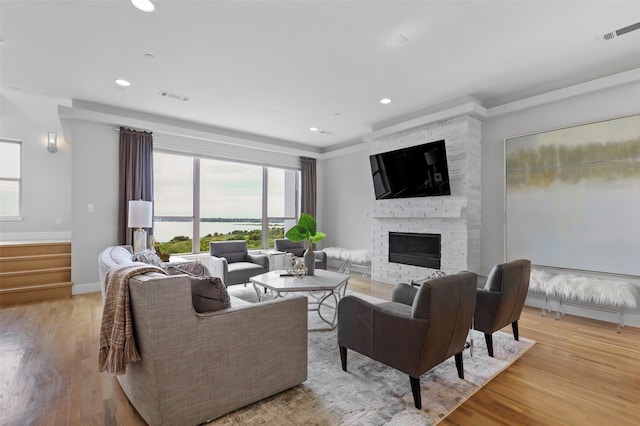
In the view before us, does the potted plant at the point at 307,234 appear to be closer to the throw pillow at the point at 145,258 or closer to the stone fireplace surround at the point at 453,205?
the throw pillow at the point at 145,258

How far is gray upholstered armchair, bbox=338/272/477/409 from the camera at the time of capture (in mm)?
1866

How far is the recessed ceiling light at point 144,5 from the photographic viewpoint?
7.93 ft

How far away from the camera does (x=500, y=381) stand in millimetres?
2289

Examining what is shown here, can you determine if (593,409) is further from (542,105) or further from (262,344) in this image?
(542,105)

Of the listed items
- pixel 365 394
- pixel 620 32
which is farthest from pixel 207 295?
pixel 620 32

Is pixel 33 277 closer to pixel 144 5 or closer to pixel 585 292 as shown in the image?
pixel 144 5

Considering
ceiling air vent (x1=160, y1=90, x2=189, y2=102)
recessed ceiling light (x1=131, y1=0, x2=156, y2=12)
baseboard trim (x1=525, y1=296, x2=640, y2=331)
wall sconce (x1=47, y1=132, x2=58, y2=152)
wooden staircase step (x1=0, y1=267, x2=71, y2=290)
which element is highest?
ceiling air vent (x1=160, y1=90, x2=189, y2=102)

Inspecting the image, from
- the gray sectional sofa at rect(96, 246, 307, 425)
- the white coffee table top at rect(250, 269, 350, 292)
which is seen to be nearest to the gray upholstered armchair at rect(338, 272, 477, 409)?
the gray sectional sofa at rect(96, 246, 307, 425)

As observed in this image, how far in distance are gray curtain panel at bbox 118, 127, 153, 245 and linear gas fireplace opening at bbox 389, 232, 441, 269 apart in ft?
13.7

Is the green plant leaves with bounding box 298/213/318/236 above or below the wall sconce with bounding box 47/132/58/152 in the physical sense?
below

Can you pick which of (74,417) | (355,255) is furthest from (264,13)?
(355,255)

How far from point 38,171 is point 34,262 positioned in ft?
7.75

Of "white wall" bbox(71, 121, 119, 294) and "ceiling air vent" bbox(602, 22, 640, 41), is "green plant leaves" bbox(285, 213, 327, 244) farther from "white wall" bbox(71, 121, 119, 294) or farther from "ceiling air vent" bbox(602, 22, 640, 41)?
"ceiling air vent" bbox(602, 22, 640, 41)

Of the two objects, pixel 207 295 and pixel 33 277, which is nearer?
pixel 207 295
